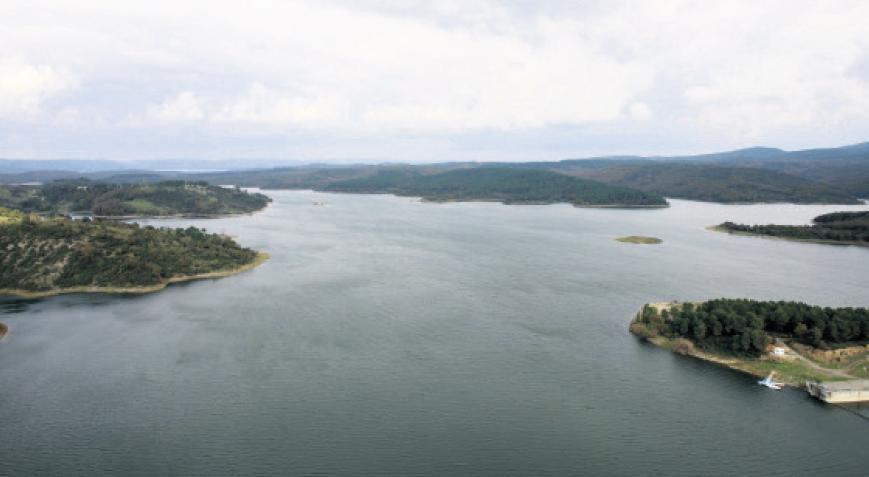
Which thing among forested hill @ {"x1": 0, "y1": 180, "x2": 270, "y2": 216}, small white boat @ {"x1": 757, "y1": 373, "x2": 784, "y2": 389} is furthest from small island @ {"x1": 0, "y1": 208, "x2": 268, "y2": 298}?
forested hill @ {"x1": 0, "y1": 180, "x2": 270, "y2": 216}

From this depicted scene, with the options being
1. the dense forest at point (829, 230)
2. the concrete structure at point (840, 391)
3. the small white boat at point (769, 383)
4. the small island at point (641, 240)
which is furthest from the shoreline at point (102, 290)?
the dense forest at point (829, 230)

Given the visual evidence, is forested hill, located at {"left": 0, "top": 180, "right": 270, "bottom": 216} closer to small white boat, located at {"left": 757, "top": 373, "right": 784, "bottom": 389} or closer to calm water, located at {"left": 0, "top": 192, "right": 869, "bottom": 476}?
calm water, located at {"left": 0, "top": 192, "right": 869, "bottom": 476}

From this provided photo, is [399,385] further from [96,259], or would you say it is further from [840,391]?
[96,259]

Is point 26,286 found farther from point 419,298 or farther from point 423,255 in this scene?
point 423,255

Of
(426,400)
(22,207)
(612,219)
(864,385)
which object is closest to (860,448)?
(864,385)

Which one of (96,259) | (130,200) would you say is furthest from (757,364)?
(130,200)

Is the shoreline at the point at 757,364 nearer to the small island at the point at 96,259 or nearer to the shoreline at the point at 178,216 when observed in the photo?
the small island at the point at 96,259

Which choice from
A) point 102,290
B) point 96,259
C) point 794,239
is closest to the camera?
point 102,290
